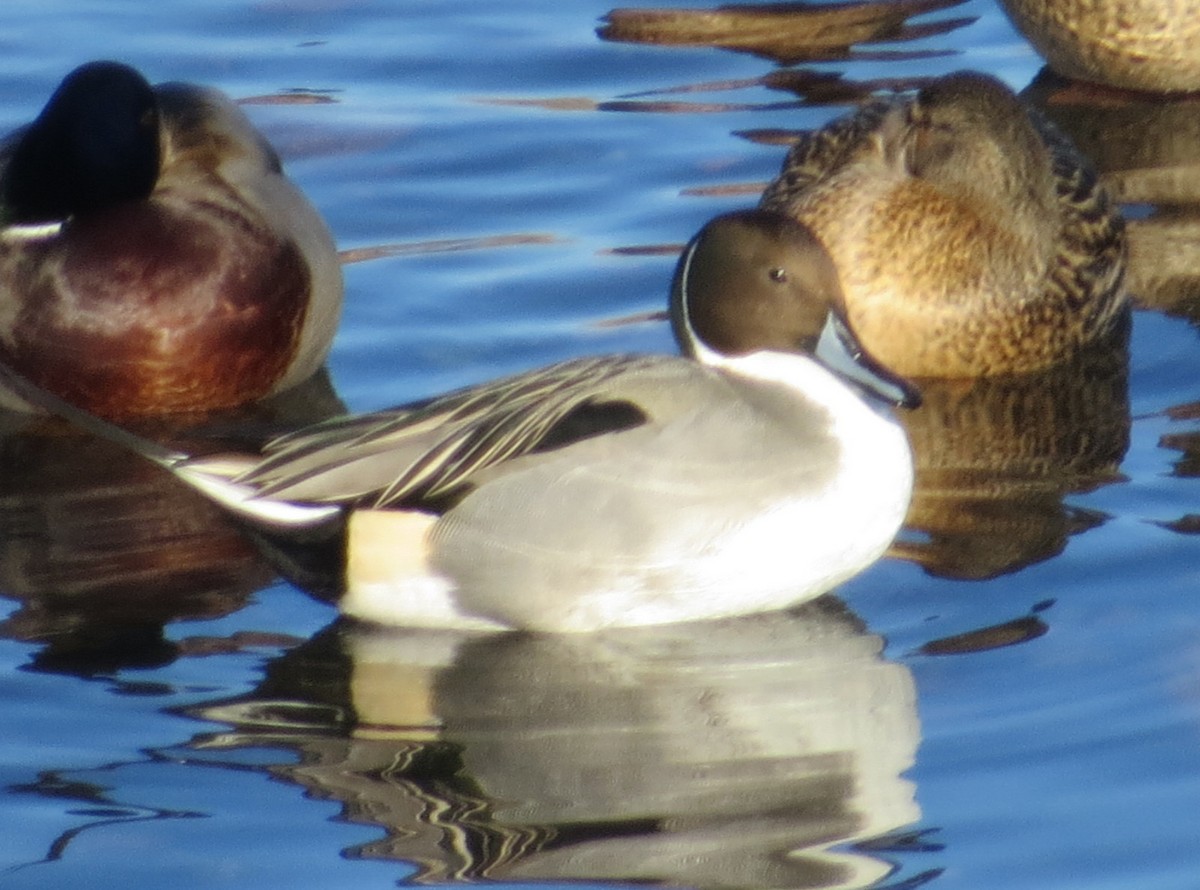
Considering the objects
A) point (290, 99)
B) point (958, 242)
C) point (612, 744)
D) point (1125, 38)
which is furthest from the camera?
Result: point (290, 99)

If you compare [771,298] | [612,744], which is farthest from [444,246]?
[612,744]

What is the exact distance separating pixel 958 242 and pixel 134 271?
1892 millimetres

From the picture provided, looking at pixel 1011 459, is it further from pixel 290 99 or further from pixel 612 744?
pixel 290 99

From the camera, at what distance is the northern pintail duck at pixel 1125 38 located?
7.38 metres

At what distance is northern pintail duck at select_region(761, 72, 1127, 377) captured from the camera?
5801mm

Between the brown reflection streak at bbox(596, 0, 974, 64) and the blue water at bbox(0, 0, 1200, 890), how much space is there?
2.05 meters

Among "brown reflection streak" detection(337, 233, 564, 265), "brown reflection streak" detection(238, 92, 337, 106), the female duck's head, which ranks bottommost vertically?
"brown reflection streak" detection(337, 233, 564, 265)

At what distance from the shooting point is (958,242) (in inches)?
229

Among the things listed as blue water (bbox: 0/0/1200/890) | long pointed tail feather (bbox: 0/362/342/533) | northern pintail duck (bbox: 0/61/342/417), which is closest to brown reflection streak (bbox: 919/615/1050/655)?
blue water (bbox: 0/0/1200/890)

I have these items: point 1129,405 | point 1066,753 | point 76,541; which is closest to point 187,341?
point 76,541

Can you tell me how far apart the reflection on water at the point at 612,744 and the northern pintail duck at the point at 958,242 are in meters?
1.32

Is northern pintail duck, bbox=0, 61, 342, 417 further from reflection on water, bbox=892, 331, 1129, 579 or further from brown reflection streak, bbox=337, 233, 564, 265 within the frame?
reflection on water, bbox=892, 331, 1129, 579

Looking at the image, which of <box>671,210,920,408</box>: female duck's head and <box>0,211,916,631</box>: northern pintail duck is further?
<box>671,210,920,408</box>: female duck's head

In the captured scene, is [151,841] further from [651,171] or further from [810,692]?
[651,171]
